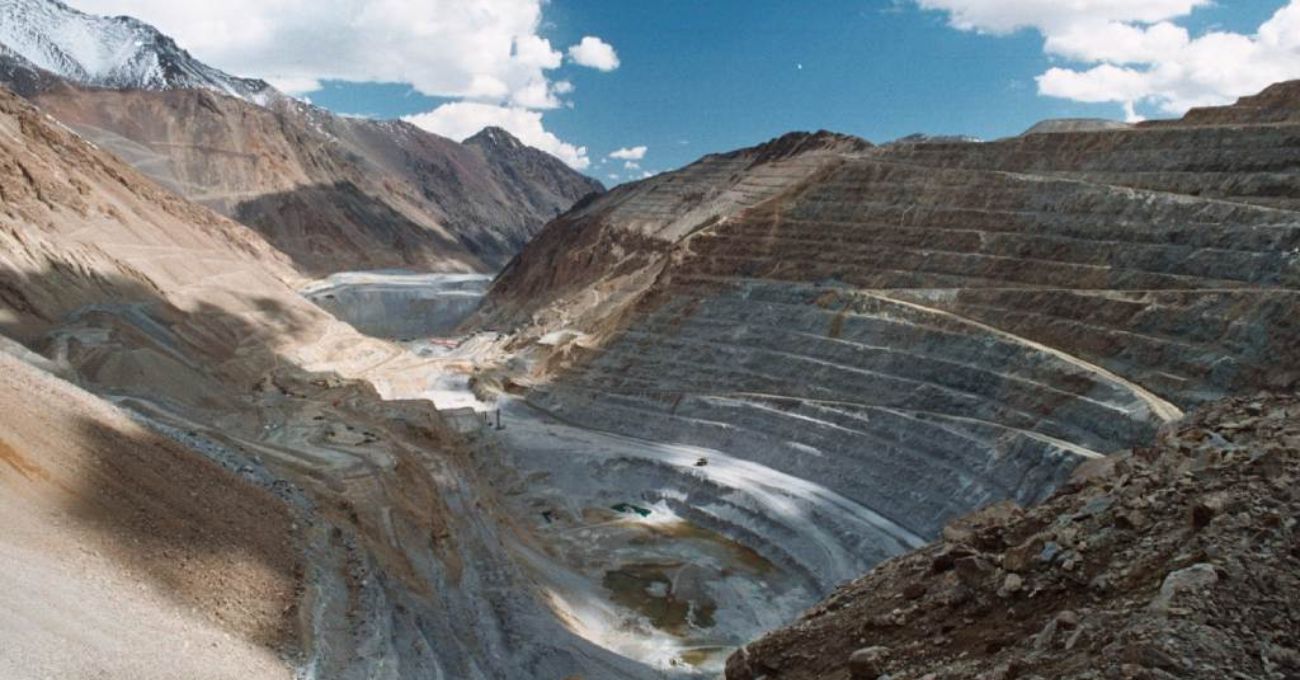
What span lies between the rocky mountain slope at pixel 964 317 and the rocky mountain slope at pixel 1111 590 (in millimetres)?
16003

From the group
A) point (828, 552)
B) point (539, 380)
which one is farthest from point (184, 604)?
point (539, 380)

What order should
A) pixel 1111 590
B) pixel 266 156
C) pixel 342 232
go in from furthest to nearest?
pixel 266 156, pixel 342 232, pixel 1111 590

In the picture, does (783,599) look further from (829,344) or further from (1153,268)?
(1153,268)

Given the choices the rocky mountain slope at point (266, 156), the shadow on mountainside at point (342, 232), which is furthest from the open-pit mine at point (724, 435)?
the rocky mountain slope at point (266, 156)

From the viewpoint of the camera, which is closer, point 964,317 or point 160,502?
point 160,502

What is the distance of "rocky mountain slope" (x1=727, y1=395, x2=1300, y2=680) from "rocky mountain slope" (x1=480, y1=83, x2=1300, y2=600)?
52.5ft

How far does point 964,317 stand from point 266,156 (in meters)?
93.2

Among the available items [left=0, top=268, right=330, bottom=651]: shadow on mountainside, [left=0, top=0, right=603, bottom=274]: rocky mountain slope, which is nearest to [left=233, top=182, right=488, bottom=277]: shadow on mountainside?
[left=0, top=0, right=603, bottom=274]: rocky mountain slope

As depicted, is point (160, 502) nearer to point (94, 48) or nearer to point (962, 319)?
point (962, 319)

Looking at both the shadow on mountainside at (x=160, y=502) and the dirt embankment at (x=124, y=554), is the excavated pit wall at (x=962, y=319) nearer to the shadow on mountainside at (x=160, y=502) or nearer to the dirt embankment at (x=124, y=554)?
the shadow on mountainside at (x=160, y=502)

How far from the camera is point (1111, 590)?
7414 millimetres

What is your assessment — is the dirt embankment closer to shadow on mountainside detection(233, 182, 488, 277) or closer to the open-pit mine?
the open-pit mine

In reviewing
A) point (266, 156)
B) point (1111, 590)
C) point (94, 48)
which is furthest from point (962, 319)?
point (94, 48)

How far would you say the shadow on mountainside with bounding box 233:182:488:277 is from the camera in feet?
319
